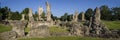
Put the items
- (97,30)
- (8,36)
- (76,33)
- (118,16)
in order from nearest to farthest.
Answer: (8,36)
(76,33)
(97,30)
(118,16)

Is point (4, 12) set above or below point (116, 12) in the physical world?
Answer: above

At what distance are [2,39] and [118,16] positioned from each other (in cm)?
11859

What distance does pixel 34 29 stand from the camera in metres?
29.6

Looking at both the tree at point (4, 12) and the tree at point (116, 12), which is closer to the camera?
the tree at point (4, 12)

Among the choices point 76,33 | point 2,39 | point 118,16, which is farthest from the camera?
point 118,16

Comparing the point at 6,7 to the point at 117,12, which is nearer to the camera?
the point at 6,7

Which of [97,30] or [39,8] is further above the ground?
[39,8]

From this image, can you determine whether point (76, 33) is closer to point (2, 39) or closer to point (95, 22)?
point (95, 22)

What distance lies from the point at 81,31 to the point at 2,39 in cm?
1363

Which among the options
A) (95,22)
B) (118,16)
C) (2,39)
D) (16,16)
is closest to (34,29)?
(2,39)

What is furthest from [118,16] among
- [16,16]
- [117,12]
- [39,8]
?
[39,8]

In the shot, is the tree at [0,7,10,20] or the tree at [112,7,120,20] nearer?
the tree at [0,7,10,20]

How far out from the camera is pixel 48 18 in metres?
62.3

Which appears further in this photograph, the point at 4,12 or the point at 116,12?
the point at 116,12
